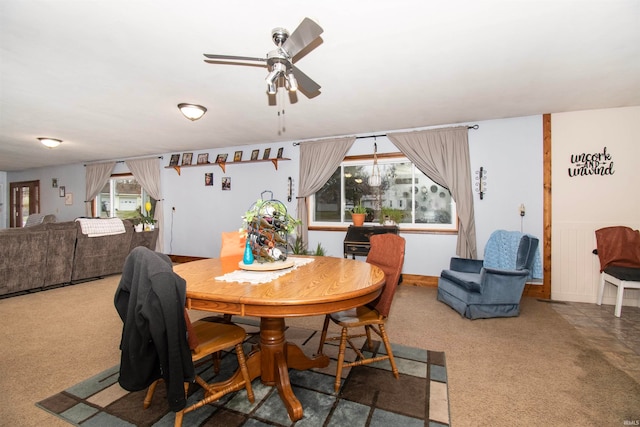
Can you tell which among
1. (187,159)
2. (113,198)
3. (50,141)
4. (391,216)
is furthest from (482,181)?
(113,198)

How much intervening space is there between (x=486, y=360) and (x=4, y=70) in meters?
4.86

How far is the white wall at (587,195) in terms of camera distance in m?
3.53

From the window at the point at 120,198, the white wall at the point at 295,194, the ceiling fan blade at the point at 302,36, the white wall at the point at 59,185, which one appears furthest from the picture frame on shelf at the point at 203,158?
the ceiling fan blade at the point at 302,36

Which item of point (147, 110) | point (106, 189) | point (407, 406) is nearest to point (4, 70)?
point (147, 110)

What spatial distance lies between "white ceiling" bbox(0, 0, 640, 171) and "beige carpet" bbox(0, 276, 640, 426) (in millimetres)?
2421

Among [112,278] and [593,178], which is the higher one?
[593,178]

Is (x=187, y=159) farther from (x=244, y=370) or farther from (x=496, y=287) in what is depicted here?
(x=496, y=287)

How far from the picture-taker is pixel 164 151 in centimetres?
634

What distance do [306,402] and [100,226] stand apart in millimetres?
4520

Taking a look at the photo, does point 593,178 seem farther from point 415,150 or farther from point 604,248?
point 415,150

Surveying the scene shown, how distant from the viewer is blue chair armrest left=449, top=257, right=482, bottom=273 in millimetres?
3668

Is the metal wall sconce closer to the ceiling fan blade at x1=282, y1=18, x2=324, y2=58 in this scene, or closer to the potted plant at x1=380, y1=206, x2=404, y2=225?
the potted plant at x1=380, y1=206, x2=404, y2=225

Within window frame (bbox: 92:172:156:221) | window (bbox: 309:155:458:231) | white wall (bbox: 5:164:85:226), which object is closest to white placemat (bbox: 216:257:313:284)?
window (bbox: 309:155:458:231)

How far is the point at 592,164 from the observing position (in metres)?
3.65
